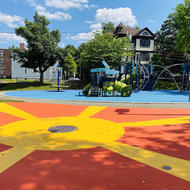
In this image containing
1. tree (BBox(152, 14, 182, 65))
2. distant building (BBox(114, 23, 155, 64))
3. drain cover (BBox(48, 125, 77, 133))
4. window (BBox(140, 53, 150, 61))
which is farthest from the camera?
window (BBox(140, 53, 150, 61))

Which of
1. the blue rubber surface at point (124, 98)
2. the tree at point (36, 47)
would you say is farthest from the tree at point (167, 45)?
the tree at point (36, 47)

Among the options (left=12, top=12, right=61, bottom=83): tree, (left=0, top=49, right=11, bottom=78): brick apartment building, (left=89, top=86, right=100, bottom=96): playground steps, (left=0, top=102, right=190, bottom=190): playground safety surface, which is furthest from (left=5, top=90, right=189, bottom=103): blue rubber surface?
(left=0, top=49, right=11, bottom=78): brick apartment building

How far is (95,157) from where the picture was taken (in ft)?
15.1

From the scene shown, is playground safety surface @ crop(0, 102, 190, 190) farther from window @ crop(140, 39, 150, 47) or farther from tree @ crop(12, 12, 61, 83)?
window @ crop(140, 39, 150, 47)

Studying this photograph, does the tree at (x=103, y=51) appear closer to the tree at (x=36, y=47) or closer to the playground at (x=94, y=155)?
the tree at (x=36, y=47)

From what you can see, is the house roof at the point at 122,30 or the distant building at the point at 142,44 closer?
the distant building at the point at 142,44

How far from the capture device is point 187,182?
135 inches

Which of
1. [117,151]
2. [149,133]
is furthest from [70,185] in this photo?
[149,133]

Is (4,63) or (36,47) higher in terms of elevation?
(36,47)

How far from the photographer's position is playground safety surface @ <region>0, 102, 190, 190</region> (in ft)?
11.2

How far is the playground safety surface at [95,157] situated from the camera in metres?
3.42

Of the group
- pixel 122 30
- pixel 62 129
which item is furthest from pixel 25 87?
pixel 62 129

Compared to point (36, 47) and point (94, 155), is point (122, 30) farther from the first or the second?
point (94, 155)

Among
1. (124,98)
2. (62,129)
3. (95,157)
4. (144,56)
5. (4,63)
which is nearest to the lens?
(95,157)
